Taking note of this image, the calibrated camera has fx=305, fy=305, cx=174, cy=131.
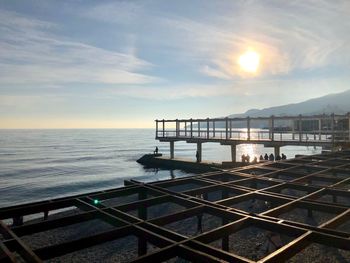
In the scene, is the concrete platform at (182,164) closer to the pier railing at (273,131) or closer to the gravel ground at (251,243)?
the pier railing at (273,131)

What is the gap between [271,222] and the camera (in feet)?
23.4

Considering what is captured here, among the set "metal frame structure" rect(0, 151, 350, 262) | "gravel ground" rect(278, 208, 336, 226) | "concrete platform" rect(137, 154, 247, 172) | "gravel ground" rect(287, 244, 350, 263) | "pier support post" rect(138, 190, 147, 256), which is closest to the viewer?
"metal frame structure" rect(0, 151, 350, 262)

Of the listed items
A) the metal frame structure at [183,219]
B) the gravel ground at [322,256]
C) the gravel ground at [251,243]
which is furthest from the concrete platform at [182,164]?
the metal frame structure at [183,219]

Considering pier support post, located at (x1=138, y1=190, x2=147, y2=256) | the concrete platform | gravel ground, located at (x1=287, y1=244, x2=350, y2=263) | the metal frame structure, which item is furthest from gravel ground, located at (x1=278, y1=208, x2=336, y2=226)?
the concrete platform

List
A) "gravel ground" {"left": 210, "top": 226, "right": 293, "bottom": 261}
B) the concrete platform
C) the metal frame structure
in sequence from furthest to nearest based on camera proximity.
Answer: the concrete platform < "gravel ground" {"left": 210, "top": 226, "right": 293, "bottom": 261} < the metal frame structure

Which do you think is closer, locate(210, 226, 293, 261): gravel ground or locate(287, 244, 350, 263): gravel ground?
locate(287, 244, 350, 263): gravel ground

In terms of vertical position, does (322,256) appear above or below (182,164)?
below

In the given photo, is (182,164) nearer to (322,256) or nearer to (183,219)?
(322,256)

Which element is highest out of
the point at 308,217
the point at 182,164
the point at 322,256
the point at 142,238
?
the point at 142,238

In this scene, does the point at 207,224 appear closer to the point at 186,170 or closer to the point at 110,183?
the point at 186,170

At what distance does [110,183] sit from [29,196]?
39.8ft

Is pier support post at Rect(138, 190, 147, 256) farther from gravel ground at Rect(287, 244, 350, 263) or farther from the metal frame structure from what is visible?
gravel ground at Rect(287, 244, 350, 263)

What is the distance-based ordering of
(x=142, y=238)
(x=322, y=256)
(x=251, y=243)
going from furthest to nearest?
(x=251, y=243), (x=322, y=256), (x=142, y=238)

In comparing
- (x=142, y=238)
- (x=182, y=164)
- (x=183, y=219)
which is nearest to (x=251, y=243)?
(x=183, y=219)
